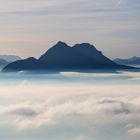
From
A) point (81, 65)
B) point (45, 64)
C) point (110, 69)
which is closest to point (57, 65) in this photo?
point (45, 64)

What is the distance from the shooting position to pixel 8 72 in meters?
100

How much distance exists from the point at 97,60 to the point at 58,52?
10189 mm

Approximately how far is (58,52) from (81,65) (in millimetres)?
9831

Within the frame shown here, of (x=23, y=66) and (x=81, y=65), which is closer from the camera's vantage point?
(x=23, y=66)

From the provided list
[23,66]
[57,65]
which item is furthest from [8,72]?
[57,65]

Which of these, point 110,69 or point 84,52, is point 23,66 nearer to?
point 84,52

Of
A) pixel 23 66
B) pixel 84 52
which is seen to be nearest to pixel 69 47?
pixel 84 52

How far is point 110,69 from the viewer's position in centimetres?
11419

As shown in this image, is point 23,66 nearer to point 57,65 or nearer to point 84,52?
point 57,65

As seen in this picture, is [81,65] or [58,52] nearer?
[58,52]

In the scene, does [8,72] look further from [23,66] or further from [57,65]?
[57,65]

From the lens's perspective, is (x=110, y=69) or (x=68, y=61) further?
(x=110, y=69)

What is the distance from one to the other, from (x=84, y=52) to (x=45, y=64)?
36.7ft

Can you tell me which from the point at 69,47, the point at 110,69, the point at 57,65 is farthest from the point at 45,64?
the point at 110,69
